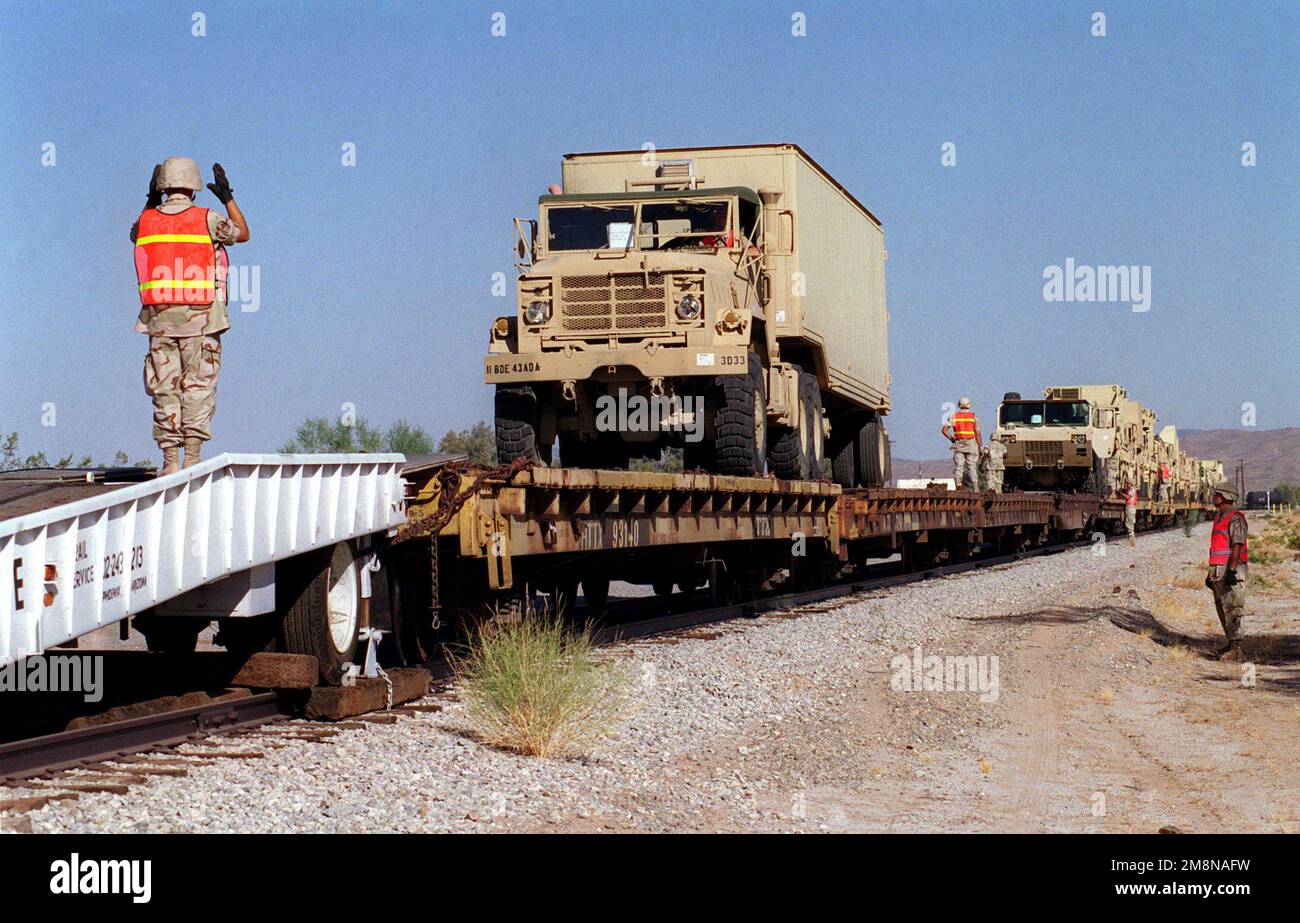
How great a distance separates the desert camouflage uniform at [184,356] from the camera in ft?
28.9

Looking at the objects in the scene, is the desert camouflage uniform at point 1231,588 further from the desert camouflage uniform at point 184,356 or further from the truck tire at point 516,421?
the desert camouflage uniform at point 184,356

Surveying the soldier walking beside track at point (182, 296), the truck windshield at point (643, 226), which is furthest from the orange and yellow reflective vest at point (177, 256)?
the truck windshield at point (643, 226)

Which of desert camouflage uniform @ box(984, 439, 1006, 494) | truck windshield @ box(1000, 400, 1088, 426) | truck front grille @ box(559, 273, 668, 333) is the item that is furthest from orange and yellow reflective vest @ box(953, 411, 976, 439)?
truck front grille @ box(559, 273, 668, 333)

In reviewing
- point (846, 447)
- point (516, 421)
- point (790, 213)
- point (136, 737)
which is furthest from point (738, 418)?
point (136, 737)

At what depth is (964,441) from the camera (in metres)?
30.7

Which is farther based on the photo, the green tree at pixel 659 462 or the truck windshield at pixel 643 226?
the green tree at pixel 659 462

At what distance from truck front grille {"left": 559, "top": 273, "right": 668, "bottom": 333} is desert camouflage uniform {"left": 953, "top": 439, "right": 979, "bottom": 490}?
16187 mm

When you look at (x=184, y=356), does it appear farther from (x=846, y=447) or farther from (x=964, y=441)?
(x=964, y=441)

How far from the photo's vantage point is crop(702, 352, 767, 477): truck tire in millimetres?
15656

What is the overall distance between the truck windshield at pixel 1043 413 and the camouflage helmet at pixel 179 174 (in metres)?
35.7

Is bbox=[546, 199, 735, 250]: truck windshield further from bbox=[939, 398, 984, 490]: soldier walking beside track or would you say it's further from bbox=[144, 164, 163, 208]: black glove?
bbox=[939, 398, 984, 490]: soldier walking beside track

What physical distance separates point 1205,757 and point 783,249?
9.25 metres

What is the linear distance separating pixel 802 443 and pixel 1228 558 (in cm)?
530
